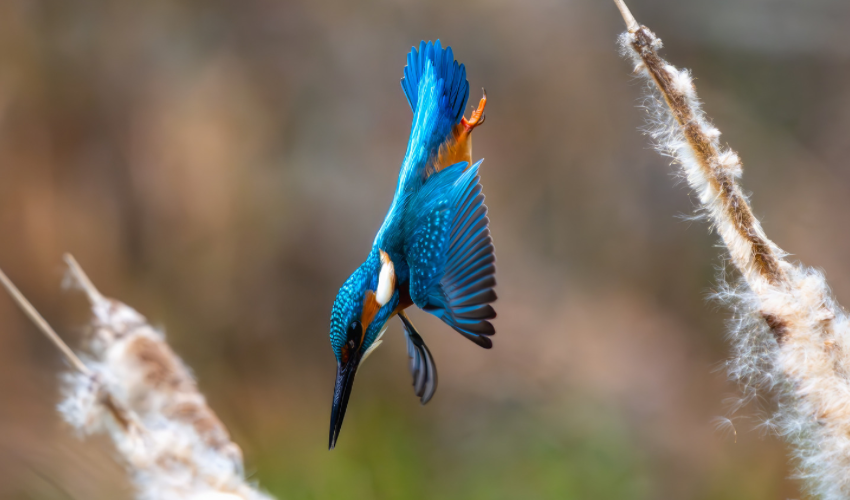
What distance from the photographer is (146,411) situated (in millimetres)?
597

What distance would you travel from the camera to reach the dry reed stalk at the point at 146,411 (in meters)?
0.52

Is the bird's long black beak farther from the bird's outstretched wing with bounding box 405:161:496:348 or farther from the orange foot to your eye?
the orange foot

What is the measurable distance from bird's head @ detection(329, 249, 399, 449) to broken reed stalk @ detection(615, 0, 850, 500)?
9.9 inches

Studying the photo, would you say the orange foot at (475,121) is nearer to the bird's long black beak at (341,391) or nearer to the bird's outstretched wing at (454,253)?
the bird's outstretched wing at (454,253)

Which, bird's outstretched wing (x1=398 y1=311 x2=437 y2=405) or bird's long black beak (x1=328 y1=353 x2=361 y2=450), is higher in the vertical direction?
bird's outstretched wing (x1=398 y1=311 x2=437 y2=405)

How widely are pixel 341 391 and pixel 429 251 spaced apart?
12 centimetres

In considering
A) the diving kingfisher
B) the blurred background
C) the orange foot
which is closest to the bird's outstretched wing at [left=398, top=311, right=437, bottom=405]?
the diving kingfisher

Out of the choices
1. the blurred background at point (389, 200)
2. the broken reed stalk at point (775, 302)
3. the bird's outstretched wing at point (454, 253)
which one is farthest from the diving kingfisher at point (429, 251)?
the blurred background at point (389, 200)

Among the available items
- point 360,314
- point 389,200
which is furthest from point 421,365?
point 389,200

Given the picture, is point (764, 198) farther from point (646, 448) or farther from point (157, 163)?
point (157, 163)

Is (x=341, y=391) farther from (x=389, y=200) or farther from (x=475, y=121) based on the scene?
(x=389, y=200)

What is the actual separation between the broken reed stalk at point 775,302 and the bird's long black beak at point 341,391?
301mm

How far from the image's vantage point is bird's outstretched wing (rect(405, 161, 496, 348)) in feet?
1.31

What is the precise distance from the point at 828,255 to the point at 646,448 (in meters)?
0.74
